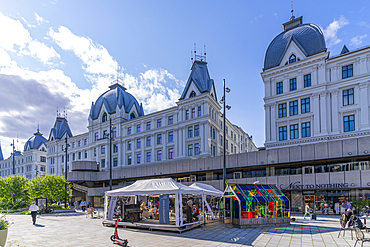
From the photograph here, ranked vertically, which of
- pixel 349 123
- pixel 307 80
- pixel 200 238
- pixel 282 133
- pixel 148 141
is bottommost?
pixel 200 238

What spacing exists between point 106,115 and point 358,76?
54.1 m

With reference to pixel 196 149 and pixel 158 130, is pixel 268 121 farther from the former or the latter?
pixel 158 130

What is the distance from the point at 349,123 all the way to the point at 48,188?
133ft

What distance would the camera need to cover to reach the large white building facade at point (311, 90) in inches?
1459

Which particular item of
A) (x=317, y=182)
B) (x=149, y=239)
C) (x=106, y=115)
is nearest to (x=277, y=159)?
(x=317, y=182)

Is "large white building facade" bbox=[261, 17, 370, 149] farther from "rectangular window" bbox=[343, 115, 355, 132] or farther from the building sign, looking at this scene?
the building sign

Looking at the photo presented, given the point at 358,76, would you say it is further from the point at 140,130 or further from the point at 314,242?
the point at 140,130

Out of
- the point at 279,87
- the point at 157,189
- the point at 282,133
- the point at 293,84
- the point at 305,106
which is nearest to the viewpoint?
the point at 157,189

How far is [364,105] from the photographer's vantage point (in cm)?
3631

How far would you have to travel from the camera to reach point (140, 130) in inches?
2425

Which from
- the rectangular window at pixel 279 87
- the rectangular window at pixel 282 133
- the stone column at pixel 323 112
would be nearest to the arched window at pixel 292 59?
the rectangular window at pixel 279 87

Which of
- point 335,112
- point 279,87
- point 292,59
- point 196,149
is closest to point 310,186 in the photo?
point 335,112

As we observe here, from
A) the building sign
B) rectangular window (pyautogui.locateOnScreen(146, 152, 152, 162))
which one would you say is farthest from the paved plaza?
rectangular window (pyautogui.locateOnScreen(146, 152, 152, 162))

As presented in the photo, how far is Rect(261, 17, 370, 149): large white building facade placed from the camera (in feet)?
122
